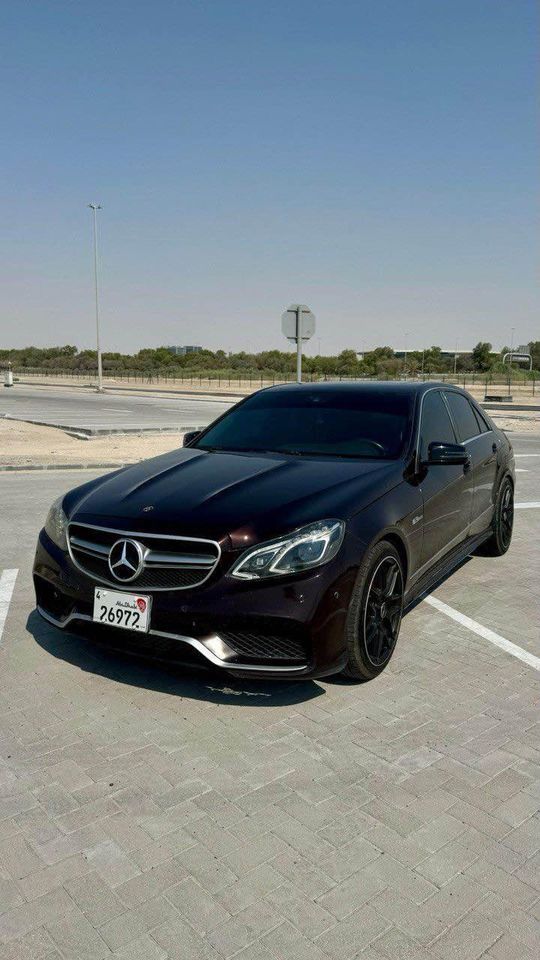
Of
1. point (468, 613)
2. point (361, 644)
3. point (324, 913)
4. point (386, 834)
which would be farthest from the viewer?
point (468, 613)

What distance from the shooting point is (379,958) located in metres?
Answer: 2.11

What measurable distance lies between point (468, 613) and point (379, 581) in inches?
61.8

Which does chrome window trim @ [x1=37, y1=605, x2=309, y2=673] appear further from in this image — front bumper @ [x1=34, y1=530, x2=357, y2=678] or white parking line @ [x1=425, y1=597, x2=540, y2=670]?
white parking line @ [x1=425, y1=597, x2=540, y2=670]

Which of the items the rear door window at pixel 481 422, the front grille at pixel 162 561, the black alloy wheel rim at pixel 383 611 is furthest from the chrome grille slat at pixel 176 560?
the rear door window at pixel 481 422

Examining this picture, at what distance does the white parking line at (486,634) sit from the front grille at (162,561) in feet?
7.04

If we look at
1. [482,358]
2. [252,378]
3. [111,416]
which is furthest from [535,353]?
[111,416]

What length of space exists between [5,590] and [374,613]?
312 cm

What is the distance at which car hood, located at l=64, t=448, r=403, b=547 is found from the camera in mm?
3480

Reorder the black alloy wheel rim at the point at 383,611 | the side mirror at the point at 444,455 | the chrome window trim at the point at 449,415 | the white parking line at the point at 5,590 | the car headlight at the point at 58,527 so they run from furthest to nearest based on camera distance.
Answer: the white parking line at the point at 5,590 < the chrome window trim at the point at 449,415 < the side mirror at the point at 444,455 < the car headlight at the point at 58,527 < the black alloy wheel rim at the point at 383,611

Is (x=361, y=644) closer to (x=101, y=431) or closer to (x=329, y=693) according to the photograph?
(x=329, y=693)

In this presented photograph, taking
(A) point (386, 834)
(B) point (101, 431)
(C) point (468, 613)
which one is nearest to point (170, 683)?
(A) point (386, 834)

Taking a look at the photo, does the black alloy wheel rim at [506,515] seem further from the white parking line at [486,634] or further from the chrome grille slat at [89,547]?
the chrome grille slat at [89,547]

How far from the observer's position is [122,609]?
3498 mm

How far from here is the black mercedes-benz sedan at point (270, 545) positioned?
333 centimetres
